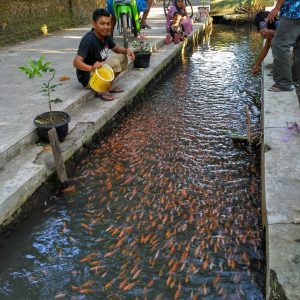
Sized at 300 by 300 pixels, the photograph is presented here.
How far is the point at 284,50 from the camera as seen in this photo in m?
5.96

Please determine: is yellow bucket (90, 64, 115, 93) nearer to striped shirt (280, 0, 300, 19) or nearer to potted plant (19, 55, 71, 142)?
potted plant (19, 55, 71, 142)

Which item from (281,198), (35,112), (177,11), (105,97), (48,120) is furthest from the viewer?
(177,11)

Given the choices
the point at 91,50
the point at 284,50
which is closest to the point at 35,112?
the point at 91,50

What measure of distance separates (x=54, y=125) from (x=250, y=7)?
14.8 m

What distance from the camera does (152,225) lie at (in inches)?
163

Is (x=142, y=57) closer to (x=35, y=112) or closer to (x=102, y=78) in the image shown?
(x=102, y=78)

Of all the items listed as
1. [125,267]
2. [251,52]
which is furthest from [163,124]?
[251,52]

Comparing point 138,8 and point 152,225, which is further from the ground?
point 138,8

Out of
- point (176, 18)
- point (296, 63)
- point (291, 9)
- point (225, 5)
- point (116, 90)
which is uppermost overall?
point (291, 9)

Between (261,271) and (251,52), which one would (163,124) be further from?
(251,52)

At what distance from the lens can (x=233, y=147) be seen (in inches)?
227

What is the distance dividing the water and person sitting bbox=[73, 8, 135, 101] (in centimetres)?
112

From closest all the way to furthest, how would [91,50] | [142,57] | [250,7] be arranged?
1. [91,50]
2. [142,57]
3. [250,7]

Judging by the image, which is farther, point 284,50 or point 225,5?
point 225,5
